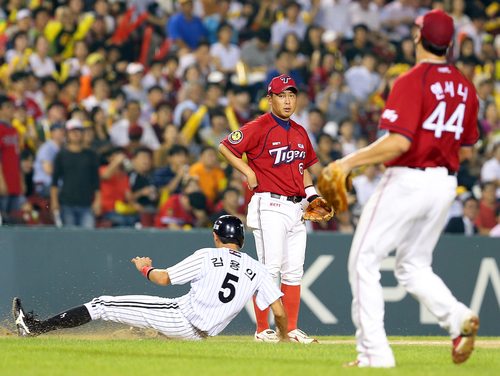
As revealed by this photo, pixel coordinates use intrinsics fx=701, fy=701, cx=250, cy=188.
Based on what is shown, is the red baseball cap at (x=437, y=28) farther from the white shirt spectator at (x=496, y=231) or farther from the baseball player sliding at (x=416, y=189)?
the white shirt spectator at (x=496, y=231)

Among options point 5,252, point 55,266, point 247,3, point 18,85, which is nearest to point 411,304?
point 55,266

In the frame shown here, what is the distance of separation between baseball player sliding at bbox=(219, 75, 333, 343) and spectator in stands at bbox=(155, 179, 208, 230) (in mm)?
3174

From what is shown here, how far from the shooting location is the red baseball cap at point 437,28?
460cm

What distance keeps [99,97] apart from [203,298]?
23.6 ft

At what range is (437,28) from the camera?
4.59 metres

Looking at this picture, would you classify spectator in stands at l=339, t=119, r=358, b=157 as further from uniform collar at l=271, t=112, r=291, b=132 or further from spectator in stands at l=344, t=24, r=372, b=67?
uniform collar at l=271, t=112, r=291, b=132

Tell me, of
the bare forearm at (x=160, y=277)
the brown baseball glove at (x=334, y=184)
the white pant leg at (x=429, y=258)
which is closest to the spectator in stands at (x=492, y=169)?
the bare forearm at (x=160, y=277)

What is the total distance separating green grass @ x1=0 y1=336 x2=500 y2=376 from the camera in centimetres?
443

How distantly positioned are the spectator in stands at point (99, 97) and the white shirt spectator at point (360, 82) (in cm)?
498

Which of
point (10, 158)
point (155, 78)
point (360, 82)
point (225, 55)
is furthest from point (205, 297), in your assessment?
point (360, 82)

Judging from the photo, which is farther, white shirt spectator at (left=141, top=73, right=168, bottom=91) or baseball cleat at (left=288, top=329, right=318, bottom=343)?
white shirt spectator at (left=141, top=73, right=168, bottom=91)

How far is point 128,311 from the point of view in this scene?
6258 millimetres

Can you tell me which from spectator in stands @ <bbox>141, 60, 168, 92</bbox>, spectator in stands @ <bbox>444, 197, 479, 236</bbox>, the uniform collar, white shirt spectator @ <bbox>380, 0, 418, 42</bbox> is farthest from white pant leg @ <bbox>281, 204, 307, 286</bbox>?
white shirt spectator @ <bbox>380, 0, 418, 42</bbox>

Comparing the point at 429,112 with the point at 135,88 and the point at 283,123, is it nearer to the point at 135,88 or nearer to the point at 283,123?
the point at 283,123
